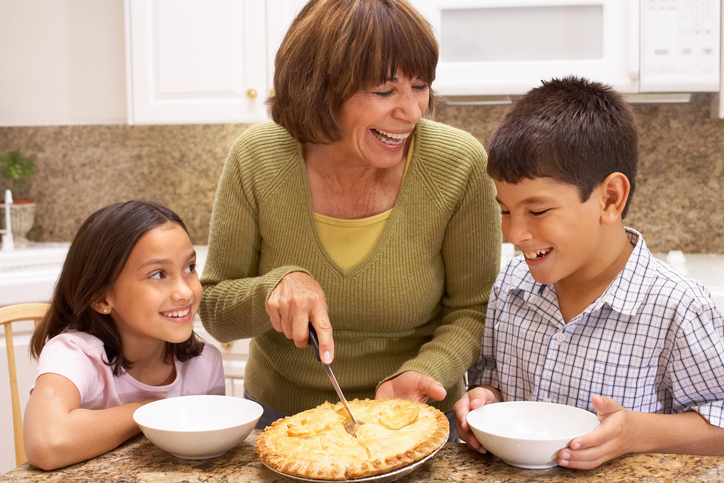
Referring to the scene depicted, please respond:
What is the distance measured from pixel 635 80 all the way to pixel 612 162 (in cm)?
113

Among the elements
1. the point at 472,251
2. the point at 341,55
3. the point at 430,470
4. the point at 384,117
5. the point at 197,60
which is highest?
the point at 197,60

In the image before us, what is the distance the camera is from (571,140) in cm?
107

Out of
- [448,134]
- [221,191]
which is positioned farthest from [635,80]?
[221,191]

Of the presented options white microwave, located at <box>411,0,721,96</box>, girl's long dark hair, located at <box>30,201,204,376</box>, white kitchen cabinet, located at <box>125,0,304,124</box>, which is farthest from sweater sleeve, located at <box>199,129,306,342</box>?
white kitchen cabinet, located at <box>125,0,304,124</box>

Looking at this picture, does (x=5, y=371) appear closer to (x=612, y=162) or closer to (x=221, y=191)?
(x=221, y=191)

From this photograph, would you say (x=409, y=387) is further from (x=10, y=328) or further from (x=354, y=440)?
(x=10, y=328)

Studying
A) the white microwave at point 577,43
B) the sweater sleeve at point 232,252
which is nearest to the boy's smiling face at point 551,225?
the sweater sleeve at point 232,252

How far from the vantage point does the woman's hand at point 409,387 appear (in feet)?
3.46

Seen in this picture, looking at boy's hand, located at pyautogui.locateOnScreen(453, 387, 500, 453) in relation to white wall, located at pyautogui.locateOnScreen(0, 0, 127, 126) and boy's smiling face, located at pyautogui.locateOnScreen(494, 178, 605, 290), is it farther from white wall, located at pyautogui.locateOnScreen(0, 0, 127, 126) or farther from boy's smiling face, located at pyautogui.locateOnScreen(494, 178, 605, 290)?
white wall, located at pyautogui.locateOnScreen(0, 0, 127, 126)

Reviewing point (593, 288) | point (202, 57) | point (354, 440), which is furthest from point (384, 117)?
point (202, 57)

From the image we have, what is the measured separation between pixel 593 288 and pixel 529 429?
12.3 inches

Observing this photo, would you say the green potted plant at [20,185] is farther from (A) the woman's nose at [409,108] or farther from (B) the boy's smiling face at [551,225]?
(B) the boy's smiling face at [551,225]

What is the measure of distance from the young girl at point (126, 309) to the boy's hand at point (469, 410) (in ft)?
1.72

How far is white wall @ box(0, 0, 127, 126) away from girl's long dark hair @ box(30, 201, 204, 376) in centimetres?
147
